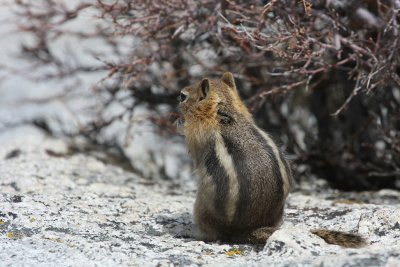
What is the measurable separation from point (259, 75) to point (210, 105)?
6.11 ft

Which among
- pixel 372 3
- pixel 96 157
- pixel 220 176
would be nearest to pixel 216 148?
pixel 220 176

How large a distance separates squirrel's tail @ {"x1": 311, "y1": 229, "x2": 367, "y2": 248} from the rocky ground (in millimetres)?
73

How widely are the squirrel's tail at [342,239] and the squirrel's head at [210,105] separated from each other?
96cm

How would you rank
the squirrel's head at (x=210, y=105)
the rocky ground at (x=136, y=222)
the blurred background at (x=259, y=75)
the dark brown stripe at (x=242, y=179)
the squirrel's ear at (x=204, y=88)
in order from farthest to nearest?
the blurred background at (x=259, y=75) → the squirrel's ear at (x=204, y=88) → the squirrel's head at (x=210, y=105) → the dark brown stripe at (x=242, y=179) → the rocky ground at (x=136, y=222)

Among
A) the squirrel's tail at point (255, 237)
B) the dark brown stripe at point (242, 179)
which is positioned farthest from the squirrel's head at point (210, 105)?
the squirrel's tail at point (255, 237)

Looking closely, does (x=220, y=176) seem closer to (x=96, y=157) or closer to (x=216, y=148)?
(x=216, y=148)

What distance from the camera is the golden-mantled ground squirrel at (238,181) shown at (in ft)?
14.1

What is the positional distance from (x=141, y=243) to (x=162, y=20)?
2.16 metres

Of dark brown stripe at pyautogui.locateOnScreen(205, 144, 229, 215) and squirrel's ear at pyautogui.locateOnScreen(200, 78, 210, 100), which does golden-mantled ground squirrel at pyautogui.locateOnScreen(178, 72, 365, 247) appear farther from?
squirrel's ear at pyautogui.locateOnScreen(200, 78, 210, 100)

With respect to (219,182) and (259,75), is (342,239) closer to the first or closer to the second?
(219,182)

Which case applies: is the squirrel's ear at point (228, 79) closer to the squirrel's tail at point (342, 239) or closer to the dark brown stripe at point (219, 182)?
the dark brown stripe at point (219, 182)

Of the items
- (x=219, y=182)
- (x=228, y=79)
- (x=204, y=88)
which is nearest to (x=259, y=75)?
(x=228, y=79)

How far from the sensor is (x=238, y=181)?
4.28m

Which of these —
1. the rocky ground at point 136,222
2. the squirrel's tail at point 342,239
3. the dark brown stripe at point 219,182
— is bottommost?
the rocky ground at point 136,222
